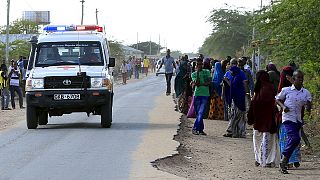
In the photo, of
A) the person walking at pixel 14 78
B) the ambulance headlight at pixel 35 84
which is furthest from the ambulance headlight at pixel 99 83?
the person walking at pixel 14 78

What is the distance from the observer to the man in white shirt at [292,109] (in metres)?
12.3

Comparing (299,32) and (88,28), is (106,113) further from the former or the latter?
(299,32)

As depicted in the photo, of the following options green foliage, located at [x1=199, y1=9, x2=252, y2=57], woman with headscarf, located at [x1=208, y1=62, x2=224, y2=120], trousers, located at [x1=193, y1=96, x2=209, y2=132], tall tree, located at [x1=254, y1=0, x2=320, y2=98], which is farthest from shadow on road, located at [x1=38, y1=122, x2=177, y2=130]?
green foliage, located at [x1=199, y1=9, x2=252, y2=57]

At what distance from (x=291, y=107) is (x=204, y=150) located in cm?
356

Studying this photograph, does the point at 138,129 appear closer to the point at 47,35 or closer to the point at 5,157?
the point at 47,35

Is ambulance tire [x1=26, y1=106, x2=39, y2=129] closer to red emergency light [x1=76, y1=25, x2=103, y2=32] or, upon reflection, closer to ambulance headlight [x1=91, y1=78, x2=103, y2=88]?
ambulance headlight [x1=91, y1=78, x2=103, y2=88]

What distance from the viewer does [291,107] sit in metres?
12.3

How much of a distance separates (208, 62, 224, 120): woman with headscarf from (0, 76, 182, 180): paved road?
1.86 metres

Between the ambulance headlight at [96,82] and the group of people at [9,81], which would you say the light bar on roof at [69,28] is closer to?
the ambulance headlight at [96,82]

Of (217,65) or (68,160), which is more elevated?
(217,65)

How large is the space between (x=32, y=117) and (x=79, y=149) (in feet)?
13.9

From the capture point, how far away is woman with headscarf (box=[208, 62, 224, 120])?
68.8 feet

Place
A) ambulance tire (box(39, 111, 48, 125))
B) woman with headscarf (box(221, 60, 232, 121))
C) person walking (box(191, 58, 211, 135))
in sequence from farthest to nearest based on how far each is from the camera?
1. ambulance tire (box(39, 111, 48, 125))
2. woman with headscarf (box(221, 60, 232, 121))
3. person walking (box(191, 58, 211, 135))

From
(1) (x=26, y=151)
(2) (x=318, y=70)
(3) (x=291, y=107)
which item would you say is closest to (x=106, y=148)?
(1) (x=26, y=151)
